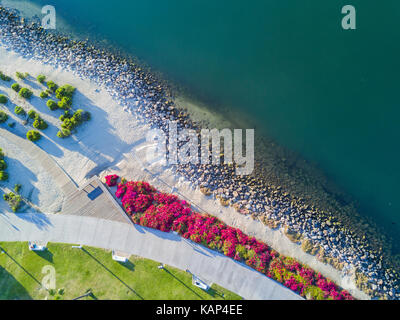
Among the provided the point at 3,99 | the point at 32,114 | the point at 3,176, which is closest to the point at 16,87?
the point at 3,99

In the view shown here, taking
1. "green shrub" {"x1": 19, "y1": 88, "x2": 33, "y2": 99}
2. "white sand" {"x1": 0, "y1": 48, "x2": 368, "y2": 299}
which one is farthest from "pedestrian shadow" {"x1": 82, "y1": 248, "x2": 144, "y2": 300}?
"green shrub" {"x1": 19, "y1": 88, "x2": 33, "y2": 99}

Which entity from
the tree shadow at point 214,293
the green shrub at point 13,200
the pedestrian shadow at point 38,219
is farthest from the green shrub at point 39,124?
the tree shadow at point 214,293

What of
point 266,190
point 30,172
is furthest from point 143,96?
point 266,190

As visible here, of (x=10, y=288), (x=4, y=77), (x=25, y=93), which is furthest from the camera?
(x=4, y=77)

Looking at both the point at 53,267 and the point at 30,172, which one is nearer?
the point at 53,267

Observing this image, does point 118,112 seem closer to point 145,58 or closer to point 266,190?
point 145,58

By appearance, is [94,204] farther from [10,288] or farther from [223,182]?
[223,182]

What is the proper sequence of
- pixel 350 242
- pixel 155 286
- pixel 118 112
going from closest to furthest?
pixel 155 286, pixel 350 242, pixel 118 112
